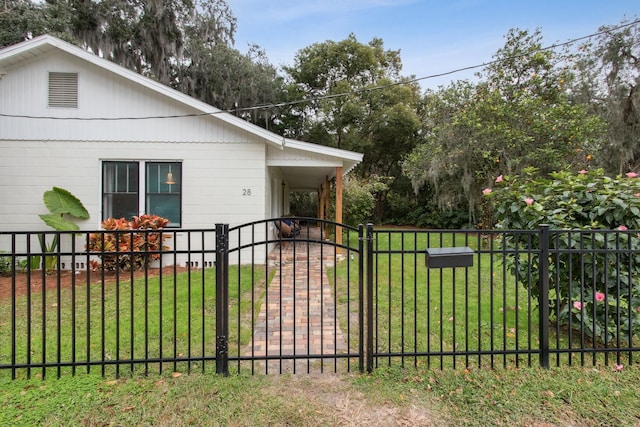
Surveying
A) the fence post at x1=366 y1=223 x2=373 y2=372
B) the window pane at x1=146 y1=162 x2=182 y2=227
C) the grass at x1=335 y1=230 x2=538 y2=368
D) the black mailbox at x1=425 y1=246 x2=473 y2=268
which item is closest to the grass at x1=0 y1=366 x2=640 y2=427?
the fence post at x1=366 y1=223 x2=373 y2=372

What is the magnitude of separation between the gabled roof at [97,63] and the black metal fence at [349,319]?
11.2 ft

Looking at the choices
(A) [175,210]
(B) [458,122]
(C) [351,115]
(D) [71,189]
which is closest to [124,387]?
(A) [175,210]

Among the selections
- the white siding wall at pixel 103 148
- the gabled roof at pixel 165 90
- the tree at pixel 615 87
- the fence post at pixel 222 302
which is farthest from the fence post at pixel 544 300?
the tree at pixel 615 87

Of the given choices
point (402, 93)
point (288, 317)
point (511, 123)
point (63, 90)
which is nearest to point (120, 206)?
point (63, 90)

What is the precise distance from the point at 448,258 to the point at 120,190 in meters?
6.99

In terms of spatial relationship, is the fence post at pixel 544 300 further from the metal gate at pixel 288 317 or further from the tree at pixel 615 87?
the tree at pixel 615 87

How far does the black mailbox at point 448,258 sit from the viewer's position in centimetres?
279

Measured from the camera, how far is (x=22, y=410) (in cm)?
232

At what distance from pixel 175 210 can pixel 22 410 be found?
17.7 feet

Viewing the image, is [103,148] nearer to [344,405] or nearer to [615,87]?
[344,405]

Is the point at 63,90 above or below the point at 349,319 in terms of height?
above

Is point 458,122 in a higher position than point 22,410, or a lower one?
higher

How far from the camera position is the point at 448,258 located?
2.80 m

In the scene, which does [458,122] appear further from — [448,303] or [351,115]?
[351,115]
